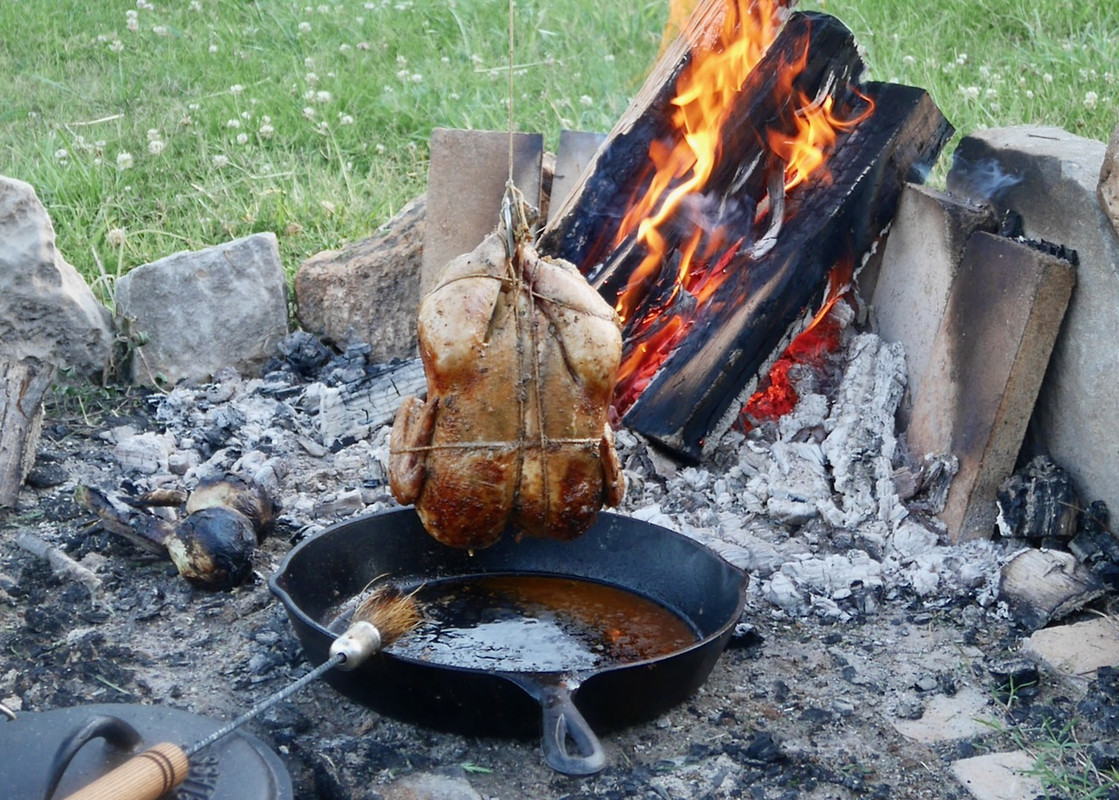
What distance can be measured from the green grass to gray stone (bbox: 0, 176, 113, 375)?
73cm

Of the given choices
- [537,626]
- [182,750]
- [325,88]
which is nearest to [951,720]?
[537,626]

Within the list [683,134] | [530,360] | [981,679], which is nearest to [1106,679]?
[981,679]

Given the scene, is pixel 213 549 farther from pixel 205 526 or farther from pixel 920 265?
pixel 920 265

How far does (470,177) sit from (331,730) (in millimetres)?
3096

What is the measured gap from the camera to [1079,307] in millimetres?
4277

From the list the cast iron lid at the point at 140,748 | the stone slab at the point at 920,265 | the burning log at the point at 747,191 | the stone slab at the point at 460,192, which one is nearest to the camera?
the cast iron lid at the point at 140,748

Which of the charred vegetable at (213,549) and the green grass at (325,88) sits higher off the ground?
the green grass at (325,88)

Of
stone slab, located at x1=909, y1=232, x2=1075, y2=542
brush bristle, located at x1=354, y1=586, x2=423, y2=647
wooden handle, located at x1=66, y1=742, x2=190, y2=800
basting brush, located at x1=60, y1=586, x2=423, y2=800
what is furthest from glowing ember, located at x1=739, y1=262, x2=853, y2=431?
wooden handle, located at x1=66, y1=742, x2=190, y2=800

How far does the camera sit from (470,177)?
223 inches

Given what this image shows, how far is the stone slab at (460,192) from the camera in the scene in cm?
563

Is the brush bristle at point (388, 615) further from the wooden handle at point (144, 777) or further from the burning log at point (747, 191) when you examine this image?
the burning log at point (747, 191)

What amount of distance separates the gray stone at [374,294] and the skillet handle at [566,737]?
331 cm

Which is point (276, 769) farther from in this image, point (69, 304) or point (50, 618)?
point (69, 304)

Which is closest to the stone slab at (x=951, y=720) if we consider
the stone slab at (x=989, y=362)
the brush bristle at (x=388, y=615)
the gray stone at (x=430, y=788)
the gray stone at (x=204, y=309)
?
the stone slab at (x=989, y=362)
